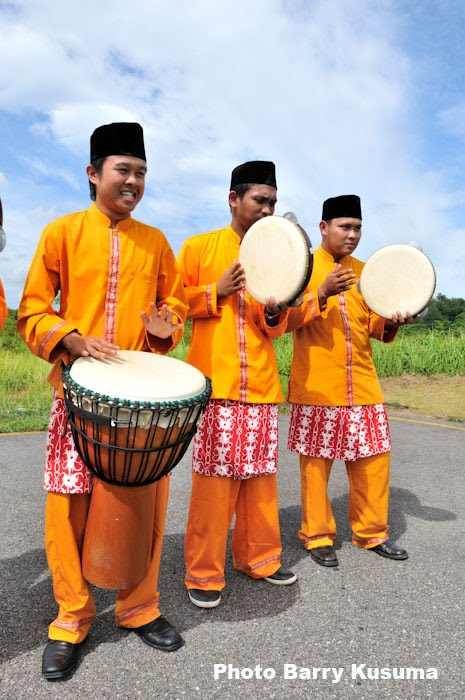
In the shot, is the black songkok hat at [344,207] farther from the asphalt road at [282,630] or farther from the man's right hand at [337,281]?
the asphalt road at [282,630]

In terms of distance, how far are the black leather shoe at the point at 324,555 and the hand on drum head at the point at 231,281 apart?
1.52 meters

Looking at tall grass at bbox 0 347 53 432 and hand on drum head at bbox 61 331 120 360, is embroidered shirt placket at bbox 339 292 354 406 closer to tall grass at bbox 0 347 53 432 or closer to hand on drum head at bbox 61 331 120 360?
hand on drum head at bbox 61 331 120 360

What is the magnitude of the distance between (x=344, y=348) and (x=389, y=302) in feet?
1.20

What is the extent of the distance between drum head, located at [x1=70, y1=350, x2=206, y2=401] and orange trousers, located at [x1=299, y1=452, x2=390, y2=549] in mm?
1378

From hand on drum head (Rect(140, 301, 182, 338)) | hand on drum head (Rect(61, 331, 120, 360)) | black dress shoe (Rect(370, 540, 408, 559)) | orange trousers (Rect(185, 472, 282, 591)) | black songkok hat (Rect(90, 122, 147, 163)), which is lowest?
→ black dress shoe (Rect(370, 540, 408, 559))

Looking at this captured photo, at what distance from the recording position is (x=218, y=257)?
9.57ft

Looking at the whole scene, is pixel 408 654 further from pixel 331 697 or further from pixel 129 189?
pixel 129 189

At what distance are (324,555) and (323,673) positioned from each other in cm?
98

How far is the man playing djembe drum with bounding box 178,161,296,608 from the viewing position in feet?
9.03

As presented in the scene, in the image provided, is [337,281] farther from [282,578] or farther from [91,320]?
[282,578]

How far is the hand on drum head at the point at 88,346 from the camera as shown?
2152 mm

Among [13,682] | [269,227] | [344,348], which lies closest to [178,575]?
[13,682]

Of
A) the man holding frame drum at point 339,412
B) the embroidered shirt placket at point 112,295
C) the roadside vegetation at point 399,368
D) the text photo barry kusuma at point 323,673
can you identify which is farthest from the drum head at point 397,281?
the roadside vegetation at point 399,368

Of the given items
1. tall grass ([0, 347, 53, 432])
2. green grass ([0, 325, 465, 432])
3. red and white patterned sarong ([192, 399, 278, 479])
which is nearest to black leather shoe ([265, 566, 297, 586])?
red and white patterned sarong ([192, 399, 278, 479])
